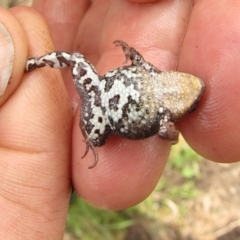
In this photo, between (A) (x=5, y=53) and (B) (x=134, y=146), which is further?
(B) (x=134, y=146)

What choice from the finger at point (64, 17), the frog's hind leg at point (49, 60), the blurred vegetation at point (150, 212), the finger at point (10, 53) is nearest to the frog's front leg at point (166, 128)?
the frog's hind leg at point (49, 60)

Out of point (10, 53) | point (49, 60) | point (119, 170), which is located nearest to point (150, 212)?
point (119, 170)

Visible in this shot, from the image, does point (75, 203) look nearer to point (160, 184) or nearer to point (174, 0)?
point (160, 184)

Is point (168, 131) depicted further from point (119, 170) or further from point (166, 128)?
point (119, 170)

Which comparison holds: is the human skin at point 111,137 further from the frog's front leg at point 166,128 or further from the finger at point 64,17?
the finger at point 64,17

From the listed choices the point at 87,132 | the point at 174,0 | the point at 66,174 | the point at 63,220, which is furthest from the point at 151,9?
the point at 63,220
